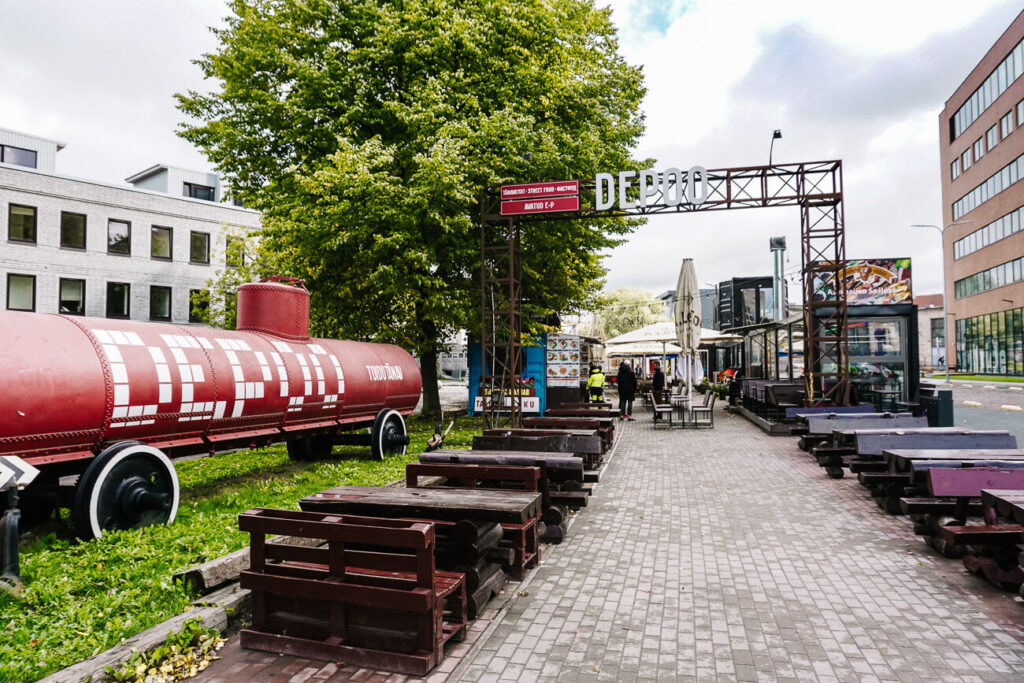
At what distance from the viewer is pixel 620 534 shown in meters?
6.89

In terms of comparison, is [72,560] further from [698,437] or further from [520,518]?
[698,437]

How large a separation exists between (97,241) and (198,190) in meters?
11.3

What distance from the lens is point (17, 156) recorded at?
1320 inches

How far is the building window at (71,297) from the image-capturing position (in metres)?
29.3

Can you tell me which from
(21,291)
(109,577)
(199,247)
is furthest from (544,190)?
(199,247)

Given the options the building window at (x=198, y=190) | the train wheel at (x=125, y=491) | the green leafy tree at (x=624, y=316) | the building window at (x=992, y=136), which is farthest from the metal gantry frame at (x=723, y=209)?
the green leafy tree at (x=624, y=316)

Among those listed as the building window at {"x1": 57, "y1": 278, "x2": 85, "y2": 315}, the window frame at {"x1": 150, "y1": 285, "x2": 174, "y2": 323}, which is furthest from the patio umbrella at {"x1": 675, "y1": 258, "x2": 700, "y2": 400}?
the building window at {"x1": 57, "y1": 278, "x2": 85, "y2": 315}

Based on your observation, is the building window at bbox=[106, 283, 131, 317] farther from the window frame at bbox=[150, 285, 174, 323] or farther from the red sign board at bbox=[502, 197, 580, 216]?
the red sign board at bbox=[502, 197, 580, 216]

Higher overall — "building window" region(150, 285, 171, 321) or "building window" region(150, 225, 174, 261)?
"building window" region(150, 225, 174, 261)

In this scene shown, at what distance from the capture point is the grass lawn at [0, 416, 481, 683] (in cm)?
388

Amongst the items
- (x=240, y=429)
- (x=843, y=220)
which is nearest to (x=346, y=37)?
(x=240, y=429)

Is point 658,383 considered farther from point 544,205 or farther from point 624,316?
point 624,316

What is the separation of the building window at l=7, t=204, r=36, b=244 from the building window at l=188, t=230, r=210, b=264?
7034 mm

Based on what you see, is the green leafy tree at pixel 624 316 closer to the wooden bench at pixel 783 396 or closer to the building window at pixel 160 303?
the building window at pixel 160 303
